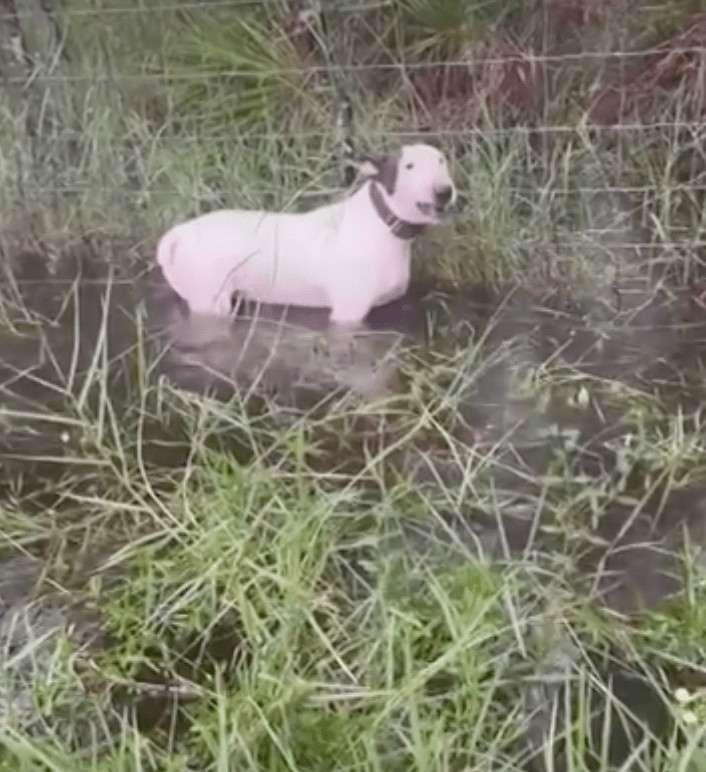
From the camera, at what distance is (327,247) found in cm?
88

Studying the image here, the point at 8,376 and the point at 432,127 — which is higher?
the point at 432,127

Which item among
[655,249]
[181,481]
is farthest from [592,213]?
[181,481]

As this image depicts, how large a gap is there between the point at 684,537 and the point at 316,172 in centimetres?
32

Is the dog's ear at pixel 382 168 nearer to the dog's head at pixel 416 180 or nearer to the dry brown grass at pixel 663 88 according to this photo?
the dog's head at pixel 416 180

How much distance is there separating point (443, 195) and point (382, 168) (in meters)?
0.04

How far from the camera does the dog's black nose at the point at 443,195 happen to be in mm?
875

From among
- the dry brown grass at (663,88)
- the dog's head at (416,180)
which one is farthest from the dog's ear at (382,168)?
the dry brown grass at (663,88)

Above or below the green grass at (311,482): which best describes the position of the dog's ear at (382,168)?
above

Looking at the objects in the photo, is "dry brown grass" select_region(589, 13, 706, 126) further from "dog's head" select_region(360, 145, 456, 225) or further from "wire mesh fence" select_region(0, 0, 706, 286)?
"dog's head" select_region(360, 145, 456, 225)

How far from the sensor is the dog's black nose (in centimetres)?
88

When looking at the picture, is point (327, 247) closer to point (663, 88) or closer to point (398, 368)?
point (398, 368)

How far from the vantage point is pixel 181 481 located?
2.69 feet

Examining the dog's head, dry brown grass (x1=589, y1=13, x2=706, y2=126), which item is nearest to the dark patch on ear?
the dog's head

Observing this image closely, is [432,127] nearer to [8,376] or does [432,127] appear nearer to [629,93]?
[629,93]
